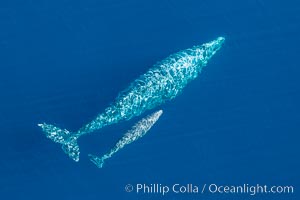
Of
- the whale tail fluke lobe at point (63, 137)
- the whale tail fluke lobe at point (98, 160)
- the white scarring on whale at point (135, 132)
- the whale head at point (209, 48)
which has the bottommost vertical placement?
the whale tail fluke lobe at point (98, 160)

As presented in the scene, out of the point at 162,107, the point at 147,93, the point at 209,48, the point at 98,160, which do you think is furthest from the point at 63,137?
the point at 209,48

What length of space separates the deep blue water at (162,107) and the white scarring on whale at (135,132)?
→ 522mm

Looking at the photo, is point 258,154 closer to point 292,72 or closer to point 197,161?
point 197,161

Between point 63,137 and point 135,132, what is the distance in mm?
2943

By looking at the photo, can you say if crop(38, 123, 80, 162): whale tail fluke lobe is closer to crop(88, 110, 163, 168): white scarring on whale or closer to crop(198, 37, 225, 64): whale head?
crop(88, 110, 163, 168): white scarring on whale

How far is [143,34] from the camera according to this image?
18.0 metres

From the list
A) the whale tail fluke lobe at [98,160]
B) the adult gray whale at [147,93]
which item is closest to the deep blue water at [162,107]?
the adult gray whale at [147,93]

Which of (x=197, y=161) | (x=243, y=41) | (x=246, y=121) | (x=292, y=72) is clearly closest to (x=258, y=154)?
(x=246, y=121)

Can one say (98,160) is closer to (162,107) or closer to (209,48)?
(162,107)

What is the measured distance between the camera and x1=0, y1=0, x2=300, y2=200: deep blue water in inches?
699

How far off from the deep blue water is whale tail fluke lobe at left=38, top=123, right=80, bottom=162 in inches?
57.9

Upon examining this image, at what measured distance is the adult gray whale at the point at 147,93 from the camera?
53.0ft

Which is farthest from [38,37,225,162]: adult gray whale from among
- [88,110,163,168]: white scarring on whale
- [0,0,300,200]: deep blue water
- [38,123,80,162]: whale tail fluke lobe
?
[0,0,300,200]: deep blue water

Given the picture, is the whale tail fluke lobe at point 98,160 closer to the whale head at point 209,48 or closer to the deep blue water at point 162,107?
the deep blue water at point 162,107
